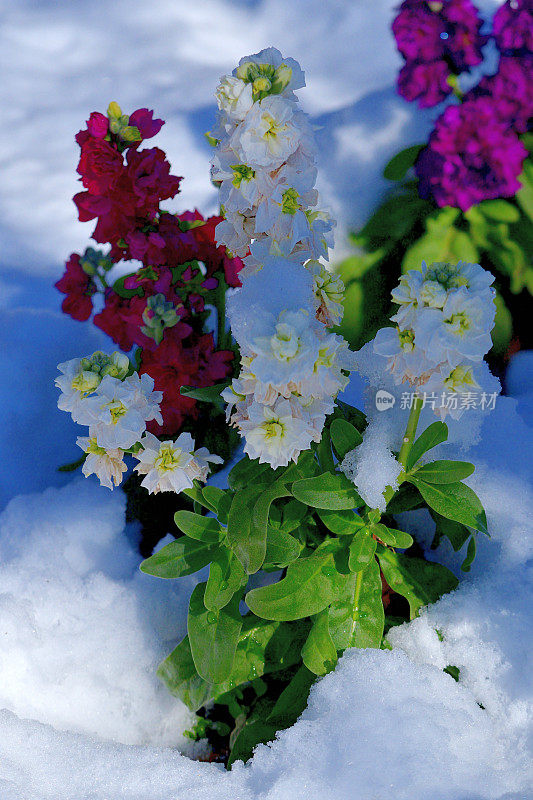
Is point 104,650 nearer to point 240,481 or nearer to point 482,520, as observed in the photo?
point 240,481

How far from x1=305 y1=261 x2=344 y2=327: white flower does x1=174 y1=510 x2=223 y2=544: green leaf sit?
27 cm

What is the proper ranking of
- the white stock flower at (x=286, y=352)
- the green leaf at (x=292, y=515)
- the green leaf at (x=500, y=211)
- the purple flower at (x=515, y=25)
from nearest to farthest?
the white stock flower at (x=286, y=352), the green leaf at (x=292, y=515), the purple flower at (x=515, y=25), the green leaf at (x=500, y=211)

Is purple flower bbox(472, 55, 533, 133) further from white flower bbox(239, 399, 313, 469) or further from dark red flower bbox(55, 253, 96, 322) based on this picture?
white flower bbox(239, 399, 313, 469)

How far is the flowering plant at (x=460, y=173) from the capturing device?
4.29 ft

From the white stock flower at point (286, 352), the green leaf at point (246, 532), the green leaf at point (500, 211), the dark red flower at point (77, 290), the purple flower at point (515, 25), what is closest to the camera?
the white stock flower at point (286, 352)

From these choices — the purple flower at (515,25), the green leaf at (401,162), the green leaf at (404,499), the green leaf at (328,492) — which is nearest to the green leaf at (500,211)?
the green leaf at (401,162)

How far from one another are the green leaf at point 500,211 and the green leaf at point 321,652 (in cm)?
97

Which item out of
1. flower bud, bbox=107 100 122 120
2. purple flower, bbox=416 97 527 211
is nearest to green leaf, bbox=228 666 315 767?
flower bud, bbox=107 100 122 120

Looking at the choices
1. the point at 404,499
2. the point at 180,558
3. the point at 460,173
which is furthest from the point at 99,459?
the point at 460,173

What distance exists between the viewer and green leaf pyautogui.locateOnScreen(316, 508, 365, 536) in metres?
0.79

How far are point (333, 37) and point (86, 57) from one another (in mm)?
603

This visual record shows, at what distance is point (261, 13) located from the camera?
179 centimetres

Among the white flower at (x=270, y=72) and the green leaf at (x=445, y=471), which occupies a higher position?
the white flower at (x=270, y=72)

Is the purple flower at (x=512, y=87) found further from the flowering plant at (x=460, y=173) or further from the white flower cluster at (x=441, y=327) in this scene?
the white flower cluster at (x=441, y=327)
